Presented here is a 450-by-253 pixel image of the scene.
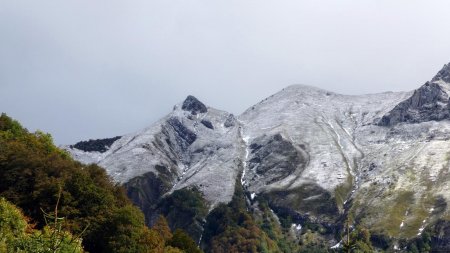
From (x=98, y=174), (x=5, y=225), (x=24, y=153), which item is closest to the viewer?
(x=5, y=225)

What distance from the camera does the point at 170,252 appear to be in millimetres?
90250

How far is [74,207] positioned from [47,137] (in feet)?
140

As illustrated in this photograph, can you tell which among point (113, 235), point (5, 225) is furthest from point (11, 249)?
point (113, 235)

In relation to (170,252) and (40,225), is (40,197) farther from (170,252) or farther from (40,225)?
(170,252)

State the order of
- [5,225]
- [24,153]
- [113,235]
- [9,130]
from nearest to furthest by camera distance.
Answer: [5,225] < [113,235] < [24,153] < [9,130]

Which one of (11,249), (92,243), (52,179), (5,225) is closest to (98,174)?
(52,179)

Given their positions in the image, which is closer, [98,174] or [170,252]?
[170,252]

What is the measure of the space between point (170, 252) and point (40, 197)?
25561 millimetres

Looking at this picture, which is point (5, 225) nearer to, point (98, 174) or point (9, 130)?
point (98, 174)

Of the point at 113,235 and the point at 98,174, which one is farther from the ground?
the point at 98,174

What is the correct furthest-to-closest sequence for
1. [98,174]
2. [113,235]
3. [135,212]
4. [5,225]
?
[98,174], [135,212], [113,235], [5,225]

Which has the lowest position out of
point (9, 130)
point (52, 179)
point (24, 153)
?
point (52, 179)

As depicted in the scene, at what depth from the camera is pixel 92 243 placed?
3482 inches

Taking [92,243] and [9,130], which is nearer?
[92,243]
